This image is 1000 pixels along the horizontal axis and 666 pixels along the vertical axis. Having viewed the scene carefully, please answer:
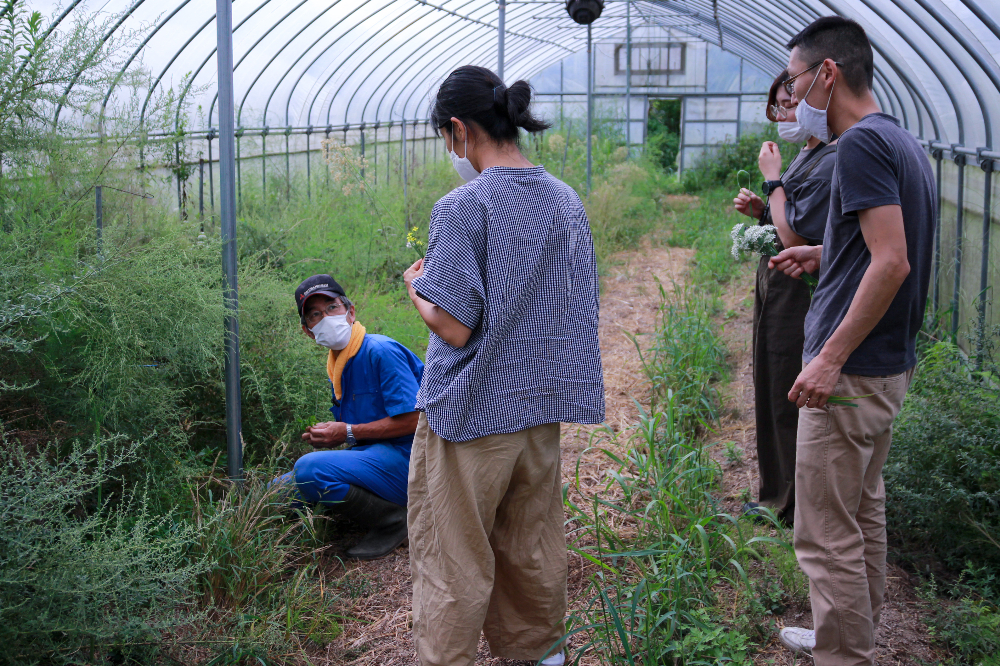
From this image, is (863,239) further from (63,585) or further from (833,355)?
(63,585)

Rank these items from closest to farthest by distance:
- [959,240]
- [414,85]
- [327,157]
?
[959,240] < [327,157] < [414,85]

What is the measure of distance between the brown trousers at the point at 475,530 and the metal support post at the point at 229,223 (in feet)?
3.63

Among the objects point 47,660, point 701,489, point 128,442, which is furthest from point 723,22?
point 47,660

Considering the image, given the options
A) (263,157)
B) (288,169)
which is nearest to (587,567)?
(263,157)

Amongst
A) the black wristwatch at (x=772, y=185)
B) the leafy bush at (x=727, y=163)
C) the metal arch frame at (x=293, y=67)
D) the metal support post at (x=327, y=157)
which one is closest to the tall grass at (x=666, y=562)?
the black wristwatch at (x=772, y=185)

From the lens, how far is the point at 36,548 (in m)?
1.75

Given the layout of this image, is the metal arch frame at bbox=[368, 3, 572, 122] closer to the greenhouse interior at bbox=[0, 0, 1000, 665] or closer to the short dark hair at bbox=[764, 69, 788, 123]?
the greenhouse interior at bbox=[0, 0, 1000, 665]

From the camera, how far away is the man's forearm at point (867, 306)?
5.75 ft

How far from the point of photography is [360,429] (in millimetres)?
3021

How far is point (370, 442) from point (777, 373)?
5.27ft

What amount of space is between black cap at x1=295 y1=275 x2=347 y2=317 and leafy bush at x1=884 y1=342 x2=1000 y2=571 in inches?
84.9

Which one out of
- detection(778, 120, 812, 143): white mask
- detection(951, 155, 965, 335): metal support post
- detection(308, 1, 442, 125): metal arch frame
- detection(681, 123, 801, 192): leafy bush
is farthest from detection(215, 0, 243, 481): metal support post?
detection(681, 123, 801, 192): leafy bush

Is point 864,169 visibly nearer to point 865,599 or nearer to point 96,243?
point 865,599

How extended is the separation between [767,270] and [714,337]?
1.79 meters
